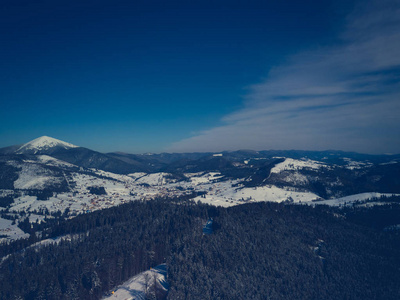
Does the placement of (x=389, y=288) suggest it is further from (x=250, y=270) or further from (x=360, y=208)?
(x=360, y=208)

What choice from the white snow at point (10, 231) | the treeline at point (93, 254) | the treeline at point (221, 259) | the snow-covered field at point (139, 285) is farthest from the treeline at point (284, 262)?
the white snow at point (10, 231)

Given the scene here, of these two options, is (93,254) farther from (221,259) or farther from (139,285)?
(221,259)

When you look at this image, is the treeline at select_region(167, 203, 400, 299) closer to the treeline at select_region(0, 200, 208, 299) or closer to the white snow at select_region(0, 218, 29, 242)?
the treeline at select_region(0, 200, 208, 299)

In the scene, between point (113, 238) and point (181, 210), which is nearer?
point (113, 238)

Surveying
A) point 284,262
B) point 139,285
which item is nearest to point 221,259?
point 284,262

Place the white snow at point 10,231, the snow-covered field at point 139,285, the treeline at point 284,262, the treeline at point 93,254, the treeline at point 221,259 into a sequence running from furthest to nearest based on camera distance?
the white snow at point 10,231
the treeline at point 284,262
the treeline at point 221,259
the snow-covered field at point 139,285
the treeline at point 93,254

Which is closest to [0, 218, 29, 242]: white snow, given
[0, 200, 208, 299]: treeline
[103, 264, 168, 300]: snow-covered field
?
[0, 200, 208, 299]: treeline

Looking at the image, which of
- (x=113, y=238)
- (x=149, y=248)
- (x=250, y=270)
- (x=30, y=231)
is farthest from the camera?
(x=30, y=231)

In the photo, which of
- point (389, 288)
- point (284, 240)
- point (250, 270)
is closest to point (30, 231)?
point (250, 270)

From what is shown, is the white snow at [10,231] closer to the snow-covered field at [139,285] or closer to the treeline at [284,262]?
the snow-covered field at [139,285]
